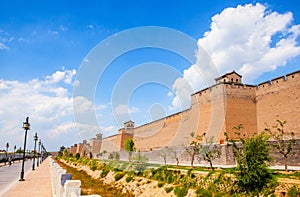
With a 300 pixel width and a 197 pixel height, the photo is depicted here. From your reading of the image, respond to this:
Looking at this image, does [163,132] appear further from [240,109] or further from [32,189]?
[32,189]

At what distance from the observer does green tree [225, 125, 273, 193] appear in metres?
8.32

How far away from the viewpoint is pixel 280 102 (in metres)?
20.0

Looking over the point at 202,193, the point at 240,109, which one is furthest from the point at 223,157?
the point at 202,193

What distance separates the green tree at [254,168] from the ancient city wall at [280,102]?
440 inches

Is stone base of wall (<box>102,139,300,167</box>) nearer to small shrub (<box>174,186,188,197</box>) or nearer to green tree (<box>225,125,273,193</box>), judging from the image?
green tree (<box>225,125,273,193</box>)

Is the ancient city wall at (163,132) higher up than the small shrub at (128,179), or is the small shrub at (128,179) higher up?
the ancient city wall at (163,132)

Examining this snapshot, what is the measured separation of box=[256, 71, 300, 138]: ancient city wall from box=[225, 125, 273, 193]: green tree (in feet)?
36.6

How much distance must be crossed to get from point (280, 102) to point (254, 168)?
531 inches

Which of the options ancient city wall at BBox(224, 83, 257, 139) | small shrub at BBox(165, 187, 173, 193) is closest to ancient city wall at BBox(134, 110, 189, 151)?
ancient city wall at BBox(224, 83, 257, 139)

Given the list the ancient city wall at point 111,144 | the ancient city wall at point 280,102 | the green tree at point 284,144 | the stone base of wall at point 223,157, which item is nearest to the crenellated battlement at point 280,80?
the ancient city wall at point 280,102

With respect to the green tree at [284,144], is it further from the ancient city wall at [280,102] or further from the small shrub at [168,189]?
the small shrub at [168,189]

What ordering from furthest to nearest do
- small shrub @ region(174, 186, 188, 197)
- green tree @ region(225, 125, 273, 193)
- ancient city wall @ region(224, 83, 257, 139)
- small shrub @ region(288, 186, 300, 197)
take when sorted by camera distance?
ancient city wall @ region(224, 83, 257, 139) < small shrub @ region(174, 186, 188, 197) < green tree @ region(225, 125, 273, 193) < small shrub @ region(288, 186, 300, 197)

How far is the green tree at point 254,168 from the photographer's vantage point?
8.32 metres

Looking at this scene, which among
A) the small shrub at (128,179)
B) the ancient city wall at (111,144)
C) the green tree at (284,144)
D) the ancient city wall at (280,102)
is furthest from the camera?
the ancient city wall at (111,144)
